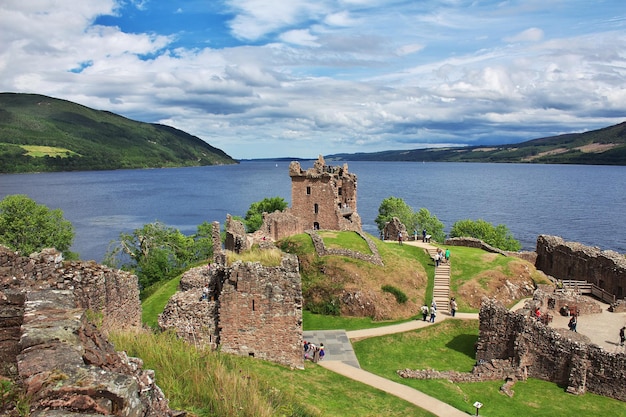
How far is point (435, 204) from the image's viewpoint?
146m

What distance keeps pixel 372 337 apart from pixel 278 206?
193ft

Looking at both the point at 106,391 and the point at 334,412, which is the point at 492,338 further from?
the point at 106,391

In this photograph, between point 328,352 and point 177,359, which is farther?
point 328,352

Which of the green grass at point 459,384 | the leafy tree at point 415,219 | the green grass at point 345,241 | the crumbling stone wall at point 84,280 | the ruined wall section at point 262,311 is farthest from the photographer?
the leafy tree at point 415,219

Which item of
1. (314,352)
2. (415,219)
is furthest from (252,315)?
(415,219)

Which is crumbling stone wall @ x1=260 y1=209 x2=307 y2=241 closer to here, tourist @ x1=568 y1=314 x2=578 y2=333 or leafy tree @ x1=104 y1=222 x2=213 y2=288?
leafy tree @ x1=104 y1=222 x2=213 y2=288

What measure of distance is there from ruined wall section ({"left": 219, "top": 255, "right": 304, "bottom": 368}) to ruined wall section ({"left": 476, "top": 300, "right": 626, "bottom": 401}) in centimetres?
1341

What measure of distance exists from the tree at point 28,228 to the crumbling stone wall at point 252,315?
39.3 meters

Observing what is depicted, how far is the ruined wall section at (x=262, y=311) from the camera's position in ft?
62.9

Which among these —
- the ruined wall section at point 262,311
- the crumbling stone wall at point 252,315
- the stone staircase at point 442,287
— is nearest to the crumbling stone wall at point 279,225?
the stone staircase at point 442,287

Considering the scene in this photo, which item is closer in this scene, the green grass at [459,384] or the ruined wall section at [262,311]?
the ruined wall section at [262,311]

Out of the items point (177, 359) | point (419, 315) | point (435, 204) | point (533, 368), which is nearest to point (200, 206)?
point (435, 204)

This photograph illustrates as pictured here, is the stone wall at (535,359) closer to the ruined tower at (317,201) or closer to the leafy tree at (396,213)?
the ruined tower at (317,201)

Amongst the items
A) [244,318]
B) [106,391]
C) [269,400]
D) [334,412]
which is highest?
[106,391]
